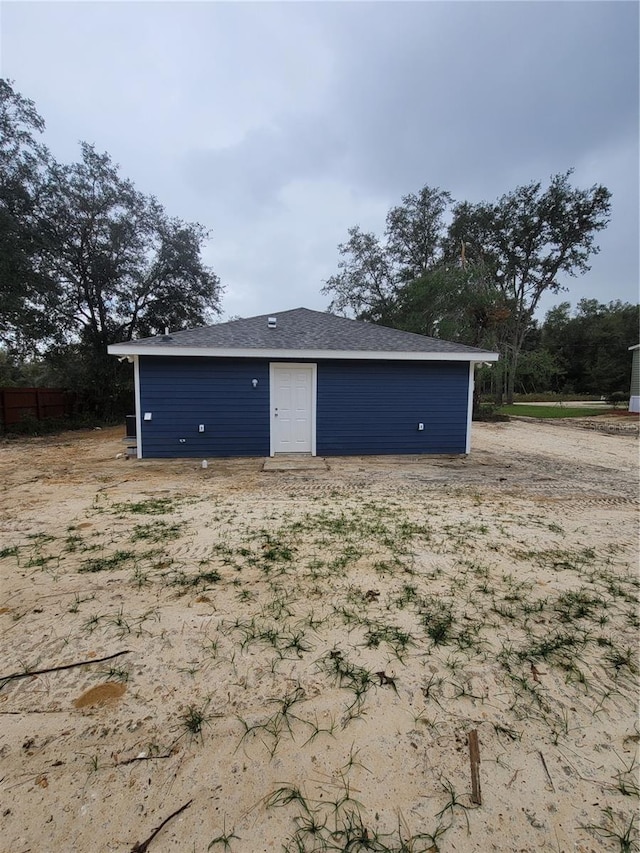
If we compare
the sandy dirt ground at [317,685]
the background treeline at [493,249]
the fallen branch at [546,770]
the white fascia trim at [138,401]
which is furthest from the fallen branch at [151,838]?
the background treeline at [493,249]

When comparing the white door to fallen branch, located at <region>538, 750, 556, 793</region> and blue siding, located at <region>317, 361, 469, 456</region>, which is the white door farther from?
fallen branch, located at <region>538, 750, 556, 793</region>

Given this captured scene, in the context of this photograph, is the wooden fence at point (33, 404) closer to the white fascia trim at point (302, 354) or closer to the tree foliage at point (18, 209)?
the tree foliage at point (18, 209)

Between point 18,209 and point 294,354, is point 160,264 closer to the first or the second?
point 18,209

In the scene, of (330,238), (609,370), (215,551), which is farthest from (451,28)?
(609,370)

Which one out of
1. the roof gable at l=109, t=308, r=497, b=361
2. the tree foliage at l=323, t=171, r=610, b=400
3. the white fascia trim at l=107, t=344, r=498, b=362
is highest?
the tree foliage at l=323, t=171, r=610, b=400

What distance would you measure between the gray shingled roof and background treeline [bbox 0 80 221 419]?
6021 mm

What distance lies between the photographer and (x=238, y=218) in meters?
16.7

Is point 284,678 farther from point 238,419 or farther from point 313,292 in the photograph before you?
point 313,292

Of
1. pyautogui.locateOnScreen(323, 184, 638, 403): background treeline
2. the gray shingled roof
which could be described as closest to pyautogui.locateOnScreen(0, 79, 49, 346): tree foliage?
the gray shingled roof

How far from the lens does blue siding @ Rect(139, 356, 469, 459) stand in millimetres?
7379

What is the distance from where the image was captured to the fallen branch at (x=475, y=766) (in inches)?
49.7

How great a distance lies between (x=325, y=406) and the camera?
7.83 m

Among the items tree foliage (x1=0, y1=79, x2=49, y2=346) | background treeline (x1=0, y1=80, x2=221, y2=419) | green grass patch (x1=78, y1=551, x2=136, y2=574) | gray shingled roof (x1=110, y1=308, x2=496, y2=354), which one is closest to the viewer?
green grass patch (x1=78, y1=551, x2=136, y2=574)

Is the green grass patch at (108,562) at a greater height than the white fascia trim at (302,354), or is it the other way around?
the white fascia trim at (302,354)
